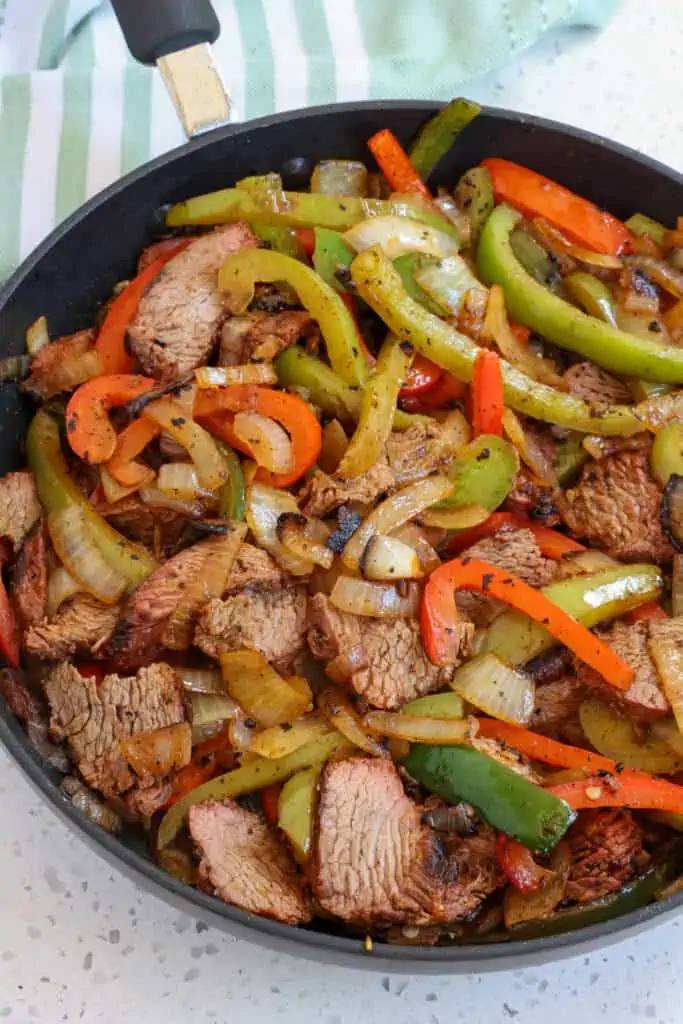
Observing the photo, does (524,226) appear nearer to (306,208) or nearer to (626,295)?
(626,295)

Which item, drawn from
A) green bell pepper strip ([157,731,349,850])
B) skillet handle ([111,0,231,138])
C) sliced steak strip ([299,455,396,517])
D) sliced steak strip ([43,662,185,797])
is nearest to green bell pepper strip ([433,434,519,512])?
sliced steak strip ([299,455,396,517])

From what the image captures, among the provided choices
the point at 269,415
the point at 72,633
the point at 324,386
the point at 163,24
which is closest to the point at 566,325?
the point at 324,386

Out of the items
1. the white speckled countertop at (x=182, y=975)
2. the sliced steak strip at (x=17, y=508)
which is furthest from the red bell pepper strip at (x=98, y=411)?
the white speckled countertop at (x=182, y=975)

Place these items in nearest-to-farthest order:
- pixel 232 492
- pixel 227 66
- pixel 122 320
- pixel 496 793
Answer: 1. pixel 496 793
2. pixel 232 492
3. pixel 122 320
4. pixel 227 66

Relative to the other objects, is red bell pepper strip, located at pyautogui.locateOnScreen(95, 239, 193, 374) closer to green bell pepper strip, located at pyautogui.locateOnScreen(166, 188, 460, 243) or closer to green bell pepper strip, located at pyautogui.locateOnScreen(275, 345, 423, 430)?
green bell pepper strip, located at pyautogui.locateOnScreen(166, 188, 460, 243)

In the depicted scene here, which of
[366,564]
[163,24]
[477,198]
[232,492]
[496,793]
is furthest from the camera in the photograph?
[477,198]

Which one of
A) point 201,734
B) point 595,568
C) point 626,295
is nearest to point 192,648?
point 201,734

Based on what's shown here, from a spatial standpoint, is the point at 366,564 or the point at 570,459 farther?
the point at 570,459

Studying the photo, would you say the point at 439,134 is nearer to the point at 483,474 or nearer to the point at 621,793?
the point at 483,474
